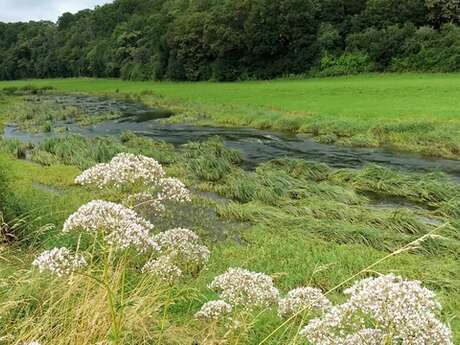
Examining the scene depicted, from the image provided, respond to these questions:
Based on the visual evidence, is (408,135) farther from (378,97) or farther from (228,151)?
(378,97)

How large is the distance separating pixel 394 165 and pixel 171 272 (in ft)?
65.8

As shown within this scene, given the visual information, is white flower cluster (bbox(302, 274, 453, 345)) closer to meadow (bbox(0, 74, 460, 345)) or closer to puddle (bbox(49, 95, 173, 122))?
meadow (bbox(0, 74, 460, 345))

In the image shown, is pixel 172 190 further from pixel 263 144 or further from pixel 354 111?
pixel 354 111

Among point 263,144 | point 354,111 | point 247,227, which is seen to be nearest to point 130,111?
point 354,111

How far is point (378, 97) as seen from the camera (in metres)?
45.8

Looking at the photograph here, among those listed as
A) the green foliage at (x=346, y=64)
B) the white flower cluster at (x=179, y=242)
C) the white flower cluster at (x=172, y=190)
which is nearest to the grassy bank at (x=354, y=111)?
the green foliage at (x=346, y=64)

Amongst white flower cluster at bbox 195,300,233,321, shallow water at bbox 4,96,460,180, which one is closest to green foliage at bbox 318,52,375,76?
shallow water at bbox 4,96,460,180

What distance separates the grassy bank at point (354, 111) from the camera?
30.1 metres

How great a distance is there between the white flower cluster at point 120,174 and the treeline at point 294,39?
65.7 metres

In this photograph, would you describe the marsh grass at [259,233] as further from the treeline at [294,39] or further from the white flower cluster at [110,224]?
the treeline at [294,39]

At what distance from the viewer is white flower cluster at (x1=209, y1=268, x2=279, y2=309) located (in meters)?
5.72

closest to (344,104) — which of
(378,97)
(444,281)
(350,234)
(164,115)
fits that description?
(378,97)

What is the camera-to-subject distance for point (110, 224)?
14.3 feet

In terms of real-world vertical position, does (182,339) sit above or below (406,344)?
below
